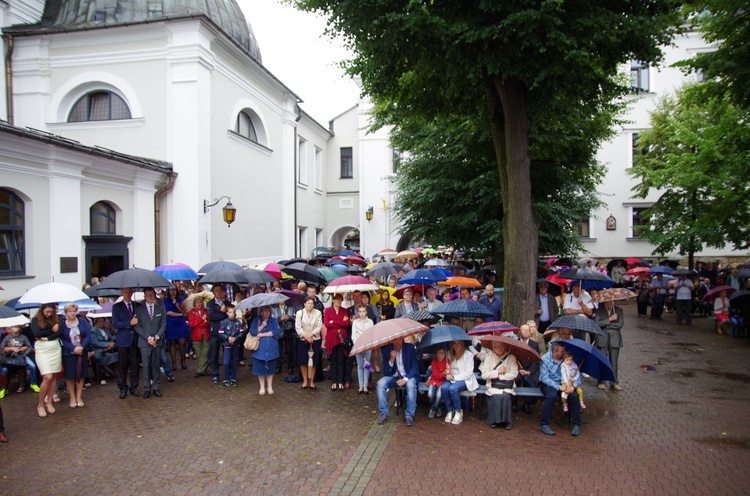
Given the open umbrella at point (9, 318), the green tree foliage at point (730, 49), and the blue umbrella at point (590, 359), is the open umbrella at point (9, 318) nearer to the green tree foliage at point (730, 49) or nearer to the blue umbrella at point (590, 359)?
the blue umbrella at point (590, 359)

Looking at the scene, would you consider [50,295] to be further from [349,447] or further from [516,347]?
[516,347]

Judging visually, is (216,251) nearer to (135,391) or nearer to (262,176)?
(262,176)

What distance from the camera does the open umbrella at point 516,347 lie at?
24.0 ft

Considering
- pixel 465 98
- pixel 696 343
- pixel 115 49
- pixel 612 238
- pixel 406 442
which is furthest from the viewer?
pixel 612 238

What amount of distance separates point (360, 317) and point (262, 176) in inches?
620

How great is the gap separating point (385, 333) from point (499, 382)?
1.89 m

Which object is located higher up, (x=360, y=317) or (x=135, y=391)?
(x=360, y=317)

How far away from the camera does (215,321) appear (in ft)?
33.1

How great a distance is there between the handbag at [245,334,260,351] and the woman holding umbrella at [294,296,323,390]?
28.5 inches

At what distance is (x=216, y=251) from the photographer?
19.3m

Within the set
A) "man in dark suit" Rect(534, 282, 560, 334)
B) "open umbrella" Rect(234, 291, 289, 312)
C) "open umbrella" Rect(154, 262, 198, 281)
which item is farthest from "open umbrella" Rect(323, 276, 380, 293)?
"open umbrella" Rect(154, 262, 198, 281)

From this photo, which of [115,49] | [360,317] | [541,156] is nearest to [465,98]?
[360,317]

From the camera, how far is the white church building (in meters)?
13.0

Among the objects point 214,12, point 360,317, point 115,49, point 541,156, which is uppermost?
point 214,12
